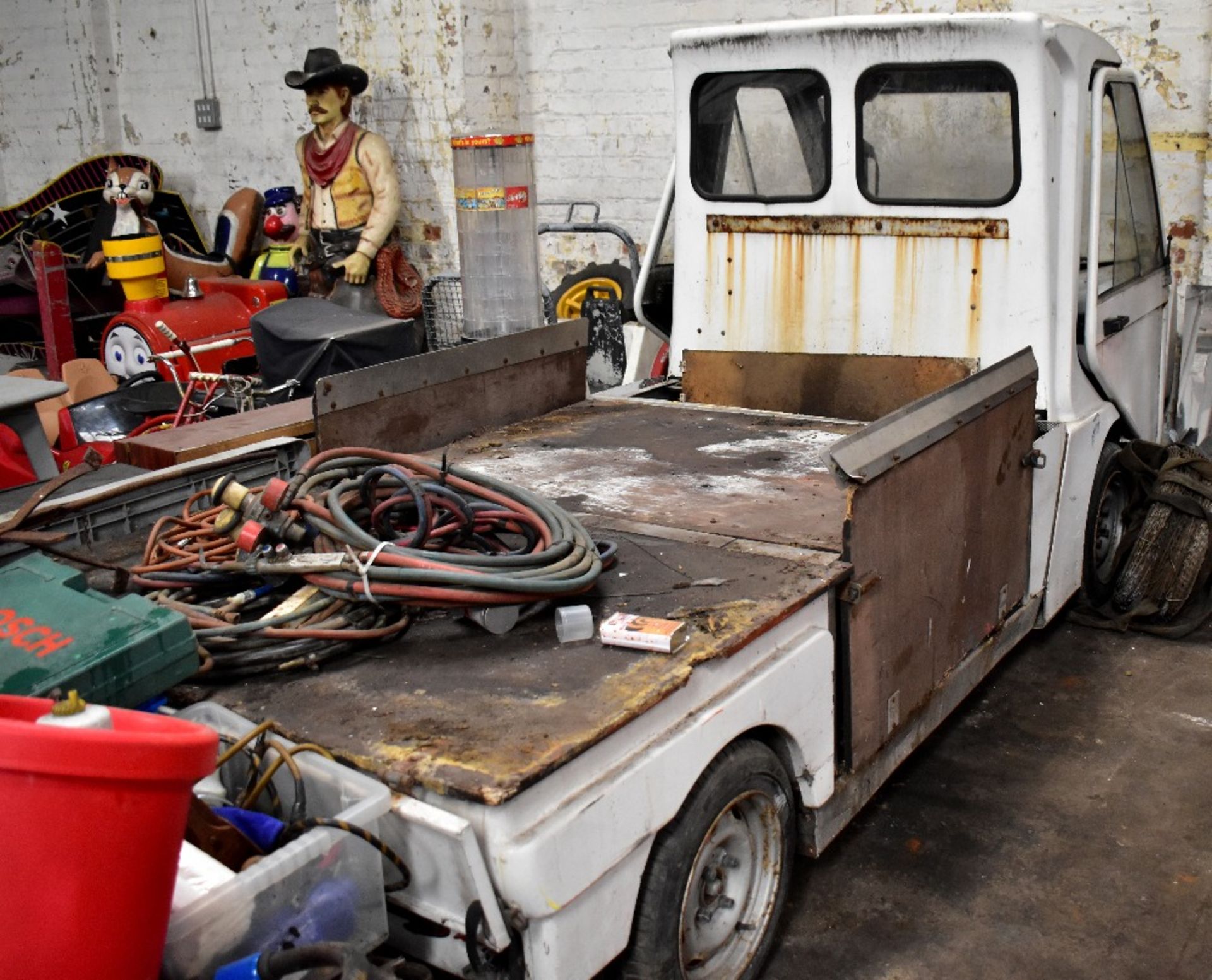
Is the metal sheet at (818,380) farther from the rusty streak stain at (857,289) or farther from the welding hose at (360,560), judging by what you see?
the welding hose at (360,560)

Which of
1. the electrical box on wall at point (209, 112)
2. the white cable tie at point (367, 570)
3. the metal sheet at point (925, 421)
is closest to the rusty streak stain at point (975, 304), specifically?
the metal sheet at point (925, 421)

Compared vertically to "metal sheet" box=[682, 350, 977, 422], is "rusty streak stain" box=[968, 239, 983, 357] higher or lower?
higher

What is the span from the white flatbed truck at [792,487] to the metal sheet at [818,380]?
0.4 inches

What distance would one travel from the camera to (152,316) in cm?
674

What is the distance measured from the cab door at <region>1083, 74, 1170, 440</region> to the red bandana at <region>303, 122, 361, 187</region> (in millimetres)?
5024

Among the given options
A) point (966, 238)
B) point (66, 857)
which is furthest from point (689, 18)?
point (66, 857)

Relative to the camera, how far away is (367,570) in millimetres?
2361

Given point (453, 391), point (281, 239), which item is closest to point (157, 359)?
point (453, 391)

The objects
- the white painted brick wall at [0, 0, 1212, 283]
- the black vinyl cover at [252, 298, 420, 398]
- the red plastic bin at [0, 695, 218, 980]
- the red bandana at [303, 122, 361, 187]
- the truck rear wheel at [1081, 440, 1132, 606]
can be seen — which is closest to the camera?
the red plastic bin at [0, 695, 218, 980]

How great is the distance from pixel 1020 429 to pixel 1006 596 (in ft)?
1.52

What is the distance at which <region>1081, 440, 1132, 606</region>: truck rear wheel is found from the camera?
168 inches

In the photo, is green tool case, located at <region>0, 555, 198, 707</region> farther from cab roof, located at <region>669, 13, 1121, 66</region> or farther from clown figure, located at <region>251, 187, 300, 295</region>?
clown figure, located at <region>251, 187, 300, 295</region>

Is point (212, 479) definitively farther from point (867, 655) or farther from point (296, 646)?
point (867, 655)

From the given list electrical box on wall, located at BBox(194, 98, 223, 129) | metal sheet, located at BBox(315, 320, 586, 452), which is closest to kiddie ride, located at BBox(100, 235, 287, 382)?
metal sheet, located at BBox(315, 320, 586, 452)
